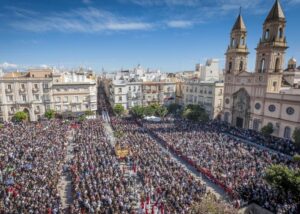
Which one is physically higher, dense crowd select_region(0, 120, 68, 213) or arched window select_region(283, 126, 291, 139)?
arched window select_region(283, 126, 291, 139)

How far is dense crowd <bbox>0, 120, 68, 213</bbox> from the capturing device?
1406cm

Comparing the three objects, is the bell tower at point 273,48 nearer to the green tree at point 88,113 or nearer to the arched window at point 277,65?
the arched window at point 277,65

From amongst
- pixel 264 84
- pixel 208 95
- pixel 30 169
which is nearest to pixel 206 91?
pixel 208 95

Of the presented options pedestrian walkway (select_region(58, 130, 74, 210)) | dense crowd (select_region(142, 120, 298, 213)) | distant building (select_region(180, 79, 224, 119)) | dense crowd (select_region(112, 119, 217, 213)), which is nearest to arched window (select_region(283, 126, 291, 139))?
dense crowd (select_region(142, 120, 298, 213))

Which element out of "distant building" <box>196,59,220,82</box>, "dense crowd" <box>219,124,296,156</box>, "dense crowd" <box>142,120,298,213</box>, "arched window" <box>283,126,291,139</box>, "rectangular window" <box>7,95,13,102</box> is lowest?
"dense crowd" <box>219,124,296,156</box>

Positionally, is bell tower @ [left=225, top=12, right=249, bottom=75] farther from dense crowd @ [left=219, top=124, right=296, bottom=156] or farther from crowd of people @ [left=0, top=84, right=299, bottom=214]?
crowd of people @ [left=0, top=84, right=299, bottom=214]

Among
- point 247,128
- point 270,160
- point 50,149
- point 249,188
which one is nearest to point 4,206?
point 50,149

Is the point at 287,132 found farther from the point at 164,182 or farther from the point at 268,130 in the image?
the point at 164,182

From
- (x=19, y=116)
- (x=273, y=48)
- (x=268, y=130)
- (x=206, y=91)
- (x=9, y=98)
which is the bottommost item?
(x=268, y=130)

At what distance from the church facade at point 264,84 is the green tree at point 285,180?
61.5 ft

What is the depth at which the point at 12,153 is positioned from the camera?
22641 millimetres

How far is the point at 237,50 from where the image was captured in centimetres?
3972

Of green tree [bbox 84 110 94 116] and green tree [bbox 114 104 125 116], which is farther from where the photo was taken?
green tree [bbox 114 104 125 116]

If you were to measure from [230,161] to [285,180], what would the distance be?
7492mm
